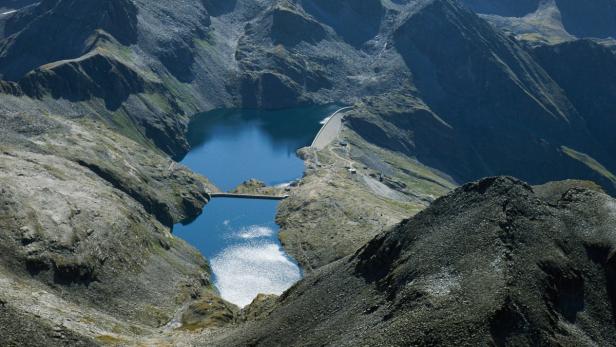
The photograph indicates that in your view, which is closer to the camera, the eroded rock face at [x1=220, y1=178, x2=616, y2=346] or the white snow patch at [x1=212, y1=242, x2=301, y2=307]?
the eroded rock face at [x1=220, y1=178, x2=616, y2=346]

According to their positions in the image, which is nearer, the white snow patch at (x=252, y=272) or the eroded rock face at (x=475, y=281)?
the eroded rock face at (x=475, y=281)

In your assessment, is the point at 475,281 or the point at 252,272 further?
the point at 252,272

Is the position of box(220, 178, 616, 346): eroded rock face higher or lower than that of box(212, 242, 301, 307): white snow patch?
lower

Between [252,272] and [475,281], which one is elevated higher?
[252,272]

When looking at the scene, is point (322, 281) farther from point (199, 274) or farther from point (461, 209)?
point (199, 274)

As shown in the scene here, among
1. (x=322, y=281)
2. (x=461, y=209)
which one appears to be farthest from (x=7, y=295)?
(x=461, y=209)
